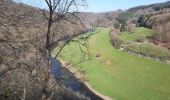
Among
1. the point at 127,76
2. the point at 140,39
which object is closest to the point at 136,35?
the point at 140,39

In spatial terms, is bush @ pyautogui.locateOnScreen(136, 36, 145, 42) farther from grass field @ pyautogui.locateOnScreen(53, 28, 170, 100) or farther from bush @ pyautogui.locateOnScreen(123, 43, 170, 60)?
grass field @ pyautogui.locateOnScreen(53, 28, 170, 100)

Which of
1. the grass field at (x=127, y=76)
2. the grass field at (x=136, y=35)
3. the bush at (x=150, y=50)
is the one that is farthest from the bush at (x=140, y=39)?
the grass field at (x=127, y=76)

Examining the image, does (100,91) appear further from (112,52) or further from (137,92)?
(112,52)

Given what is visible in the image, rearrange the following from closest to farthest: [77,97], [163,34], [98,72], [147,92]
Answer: [77,97] → [147,92] → [98,72] → [163,34]

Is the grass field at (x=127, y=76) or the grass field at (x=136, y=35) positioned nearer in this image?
the grass field at (x=127, y=76)

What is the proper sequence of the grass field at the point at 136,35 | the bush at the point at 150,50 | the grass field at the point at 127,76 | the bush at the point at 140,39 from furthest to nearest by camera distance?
the grass field at the point at 136,35 → the bush at the point at 140,39 → the bush at the point at 150,50 → the grass field at the point at 127,76

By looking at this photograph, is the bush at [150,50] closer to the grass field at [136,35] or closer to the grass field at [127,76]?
the grass field at [127,76]

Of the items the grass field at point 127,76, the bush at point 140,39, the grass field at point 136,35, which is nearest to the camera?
the grass field at point 127,76

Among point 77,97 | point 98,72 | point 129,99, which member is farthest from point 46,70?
point 98,72
